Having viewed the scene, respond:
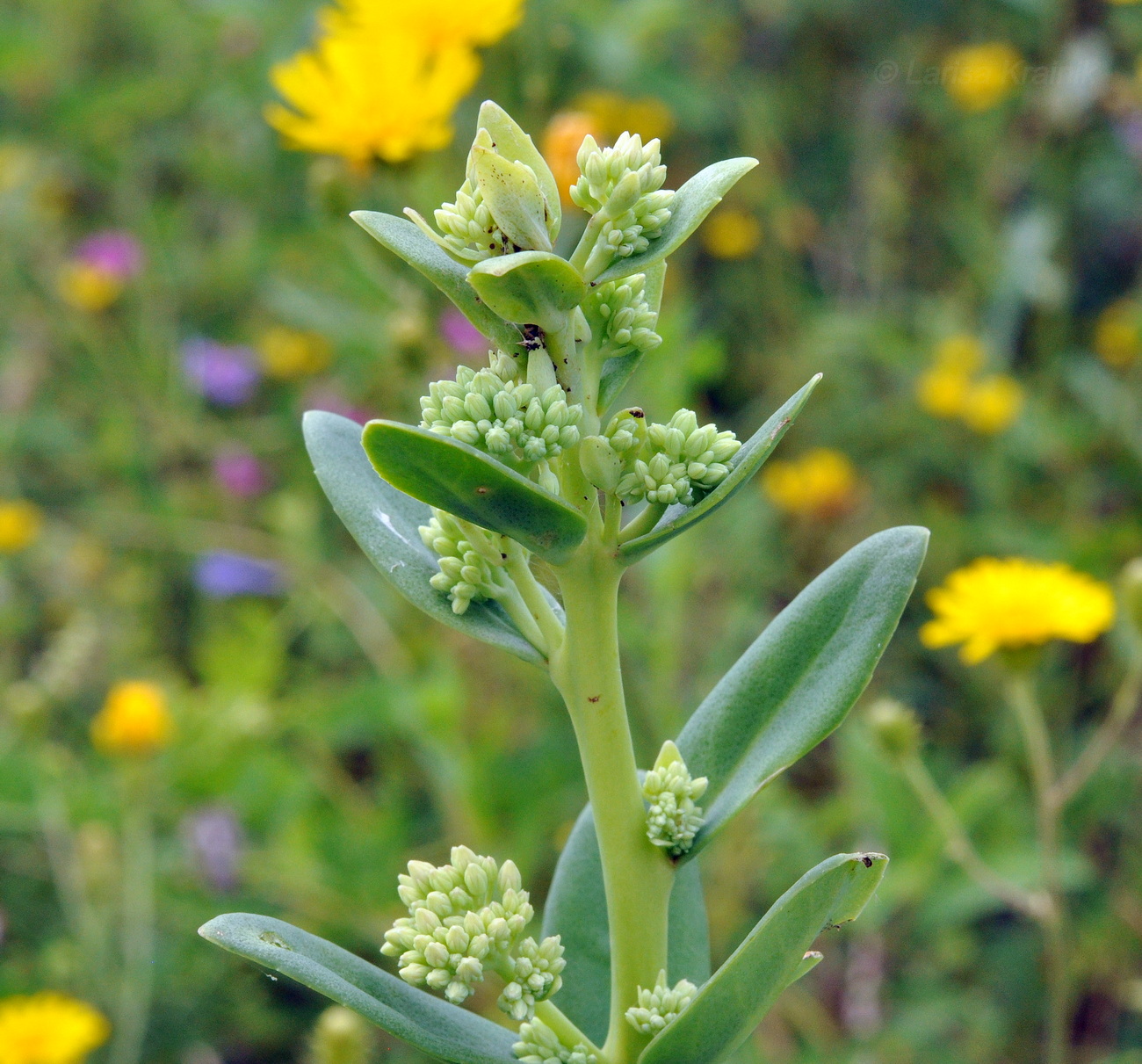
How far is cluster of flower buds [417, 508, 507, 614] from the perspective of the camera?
2.23ft

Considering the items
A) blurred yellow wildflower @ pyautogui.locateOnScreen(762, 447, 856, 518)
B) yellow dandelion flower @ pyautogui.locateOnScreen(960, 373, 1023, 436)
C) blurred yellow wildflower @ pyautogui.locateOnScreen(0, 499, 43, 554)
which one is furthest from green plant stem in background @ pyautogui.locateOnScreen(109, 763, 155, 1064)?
yellow dandelion flower @ pyautogui.locateOnScreen(960, 373, 1023, 436)

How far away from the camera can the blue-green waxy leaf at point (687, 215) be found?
0.60 meters

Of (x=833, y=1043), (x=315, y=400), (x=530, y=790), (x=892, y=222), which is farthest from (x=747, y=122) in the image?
(x=833, y=1043)

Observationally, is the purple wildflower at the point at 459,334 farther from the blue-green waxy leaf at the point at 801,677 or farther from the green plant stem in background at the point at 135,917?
the blue-green waxy leaf at the point at 801,677

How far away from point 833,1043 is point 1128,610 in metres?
0.74

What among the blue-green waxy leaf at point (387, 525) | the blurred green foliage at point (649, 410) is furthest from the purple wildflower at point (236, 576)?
the blue-green waxy leaf at point (387, 525)

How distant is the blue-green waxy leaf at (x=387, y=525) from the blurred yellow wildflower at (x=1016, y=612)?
0.77 m

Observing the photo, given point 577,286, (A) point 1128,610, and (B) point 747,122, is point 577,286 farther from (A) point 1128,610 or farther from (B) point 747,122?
(B) point 747,122

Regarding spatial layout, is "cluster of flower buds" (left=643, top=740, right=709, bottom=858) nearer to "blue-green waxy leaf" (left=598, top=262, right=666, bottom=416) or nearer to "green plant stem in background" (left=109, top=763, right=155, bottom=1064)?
"blue-green waxy leaf" (left=598, top=262, right=666, bottom=416)

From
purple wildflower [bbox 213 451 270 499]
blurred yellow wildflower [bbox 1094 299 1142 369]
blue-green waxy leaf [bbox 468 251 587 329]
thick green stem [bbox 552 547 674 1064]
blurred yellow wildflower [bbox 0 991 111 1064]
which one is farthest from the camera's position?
purple wildflower [bbox 213 451 270 499]

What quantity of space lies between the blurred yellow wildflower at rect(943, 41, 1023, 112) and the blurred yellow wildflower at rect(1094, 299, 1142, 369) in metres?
0.56

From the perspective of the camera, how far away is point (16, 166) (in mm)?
2973

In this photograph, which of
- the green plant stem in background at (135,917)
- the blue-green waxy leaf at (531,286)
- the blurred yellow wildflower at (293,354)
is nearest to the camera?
the blue-green waxy leaf at (531,286)

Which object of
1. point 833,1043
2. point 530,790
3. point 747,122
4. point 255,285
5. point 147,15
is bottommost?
point 833,1043
